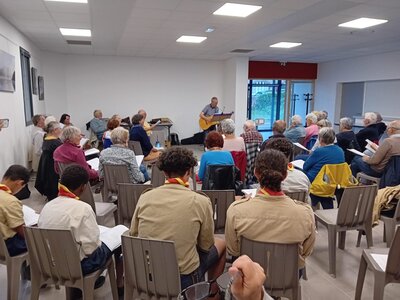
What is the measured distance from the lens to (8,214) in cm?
199

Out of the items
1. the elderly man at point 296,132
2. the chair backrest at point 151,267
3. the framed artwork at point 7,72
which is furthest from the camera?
the elderly man at point 296,132

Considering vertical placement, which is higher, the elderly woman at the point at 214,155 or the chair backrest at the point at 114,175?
the elderly woman at the point at 214,155

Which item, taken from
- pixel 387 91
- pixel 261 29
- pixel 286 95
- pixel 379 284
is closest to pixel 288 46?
pixel 261 29

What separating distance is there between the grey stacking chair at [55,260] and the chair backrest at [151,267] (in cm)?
30

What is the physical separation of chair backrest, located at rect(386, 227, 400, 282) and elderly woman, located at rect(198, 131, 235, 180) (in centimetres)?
163

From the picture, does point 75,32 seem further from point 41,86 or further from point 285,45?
point 285,45

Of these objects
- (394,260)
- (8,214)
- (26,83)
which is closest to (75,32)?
(26,83)

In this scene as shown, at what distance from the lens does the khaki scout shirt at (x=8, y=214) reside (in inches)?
78.0

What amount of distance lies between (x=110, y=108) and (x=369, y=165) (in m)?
7.10

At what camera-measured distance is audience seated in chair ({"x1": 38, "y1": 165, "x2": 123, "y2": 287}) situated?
1.84 meters

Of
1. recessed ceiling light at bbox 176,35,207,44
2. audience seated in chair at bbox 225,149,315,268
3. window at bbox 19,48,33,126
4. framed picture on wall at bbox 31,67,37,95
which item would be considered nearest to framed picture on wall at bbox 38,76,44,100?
framed picture on wall at bbox 31,67,37,95

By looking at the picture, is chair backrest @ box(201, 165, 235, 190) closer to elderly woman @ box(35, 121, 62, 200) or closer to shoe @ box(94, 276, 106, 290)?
shoe @ box(94, 276, 106, 290)

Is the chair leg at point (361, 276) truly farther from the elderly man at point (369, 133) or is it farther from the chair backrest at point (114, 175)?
the elderly man at point (369, 133)

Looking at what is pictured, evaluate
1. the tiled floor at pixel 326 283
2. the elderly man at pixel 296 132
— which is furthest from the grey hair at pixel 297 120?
the tiled floor at pixel 326 283
